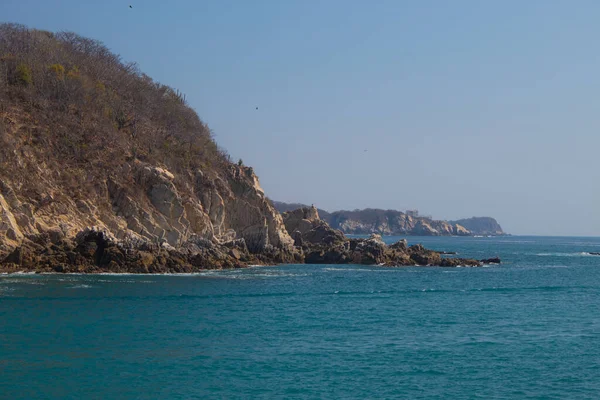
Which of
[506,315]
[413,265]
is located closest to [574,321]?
[506,315]

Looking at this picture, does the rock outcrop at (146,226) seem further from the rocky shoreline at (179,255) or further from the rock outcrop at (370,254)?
the rock outcrop at (370,254)

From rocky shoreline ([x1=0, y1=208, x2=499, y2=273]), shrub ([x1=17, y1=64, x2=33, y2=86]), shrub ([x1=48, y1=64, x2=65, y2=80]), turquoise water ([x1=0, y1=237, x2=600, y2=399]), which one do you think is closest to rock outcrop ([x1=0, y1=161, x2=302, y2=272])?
rocky shoreline ([x1=0, y1=208, x2=499, y2=273])

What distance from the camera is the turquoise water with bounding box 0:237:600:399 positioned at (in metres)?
20.2

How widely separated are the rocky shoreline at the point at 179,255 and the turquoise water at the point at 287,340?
3.28 metres

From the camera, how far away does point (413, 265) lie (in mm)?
71938

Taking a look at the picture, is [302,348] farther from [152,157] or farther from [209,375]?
[152,157]

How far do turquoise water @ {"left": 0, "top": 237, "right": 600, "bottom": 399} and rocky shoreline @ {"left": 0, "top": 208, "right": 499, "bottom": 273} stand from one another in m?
3.28

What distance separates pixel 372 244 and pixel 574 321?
1679 inches

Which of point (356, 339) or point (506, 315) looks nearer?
point (356, 339)

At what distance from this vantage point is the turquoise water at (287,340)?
20.2 meters

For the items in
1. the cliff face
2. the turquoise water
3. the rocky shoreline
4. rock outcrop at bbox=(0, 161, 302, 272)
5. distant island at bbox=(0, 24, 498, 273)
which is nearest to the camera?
the turquoise water

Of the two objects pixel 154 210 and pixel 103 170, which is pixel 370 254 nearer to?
pixel 154 210

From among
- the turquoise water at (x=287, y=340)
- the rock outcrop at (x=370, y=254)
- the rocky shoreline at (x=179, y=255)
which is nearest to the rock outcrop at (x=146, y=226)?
the rocky shoreline at (x=179, y=255)

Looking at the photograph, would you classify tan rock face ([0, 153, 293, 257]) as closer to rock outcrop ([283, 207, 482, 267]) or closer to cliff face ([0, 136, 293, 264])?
cliff face ([0, 136, 293, 264])
